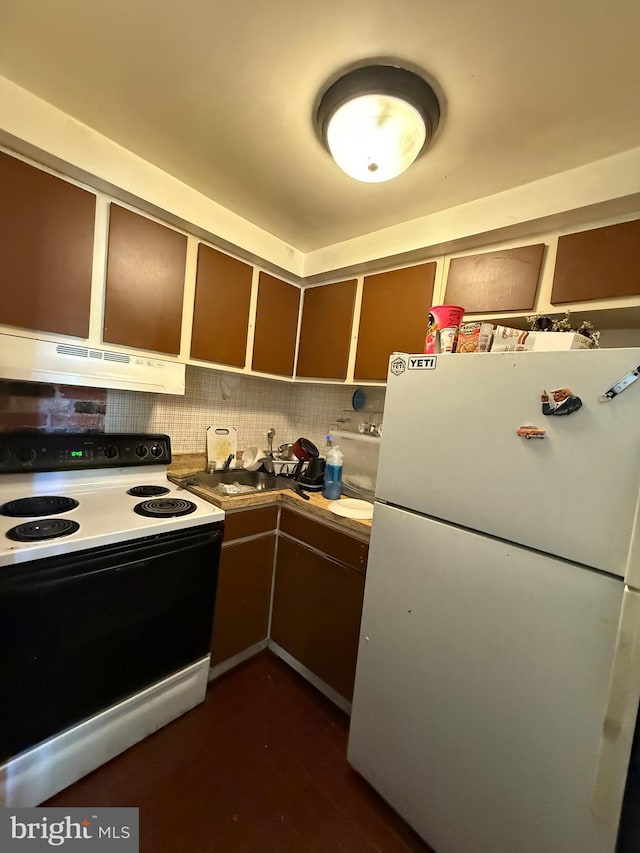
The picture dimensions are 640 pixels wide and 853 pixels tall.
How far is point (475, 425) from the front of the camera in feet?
3.02

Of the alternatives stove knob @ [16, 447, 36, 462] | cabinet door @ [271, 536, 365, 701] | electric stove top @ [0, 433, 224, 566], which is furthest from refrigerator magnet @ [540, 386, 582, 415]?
stove knob @ [16, 447, 36, 462]

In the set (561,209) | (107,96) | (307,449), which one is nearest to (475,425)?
(561,209)

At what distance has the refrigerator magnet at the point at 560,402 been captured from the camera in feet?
2.49

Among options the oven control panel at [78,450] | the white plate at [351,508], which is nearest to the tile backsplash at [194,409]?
the oven control panel at [78,450]

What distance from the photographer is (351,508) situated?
157cm

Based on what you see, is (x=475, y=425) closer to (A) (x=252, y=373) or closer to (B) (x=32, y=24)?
(A) (x=252, y=373)

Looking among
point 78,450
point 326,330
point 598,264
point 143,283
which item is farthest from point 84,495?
point 598,264

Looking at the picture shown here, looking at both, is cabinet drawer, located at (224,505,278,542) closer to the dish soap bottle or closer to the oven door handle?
the oven door handle

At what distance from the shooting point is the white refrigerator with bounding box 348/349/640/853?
0.71 meters

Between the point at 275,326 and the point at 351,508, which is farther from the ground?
the point at 275,326

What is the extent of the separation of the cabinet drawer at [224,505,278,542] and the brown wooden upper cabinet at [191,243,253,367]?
0.76 metres

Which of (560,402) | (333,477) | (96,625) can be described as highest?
(560,402)

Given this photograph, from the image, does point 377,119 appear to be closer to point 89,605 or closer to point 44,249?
point 44,249

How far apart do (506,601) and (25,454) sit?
1716 millimetres
